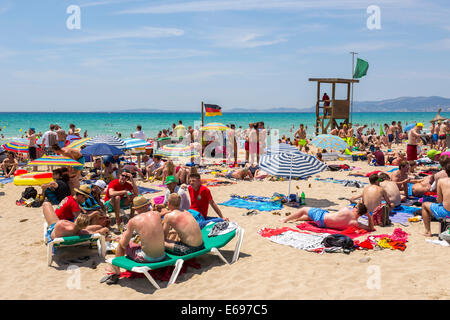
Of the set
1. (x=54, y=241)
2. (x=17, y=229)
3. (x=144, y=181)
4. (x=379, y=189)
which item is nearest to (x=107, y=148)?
(x=144, y=181)

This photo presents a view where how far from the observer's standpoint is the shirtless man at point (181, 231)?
15.0ft

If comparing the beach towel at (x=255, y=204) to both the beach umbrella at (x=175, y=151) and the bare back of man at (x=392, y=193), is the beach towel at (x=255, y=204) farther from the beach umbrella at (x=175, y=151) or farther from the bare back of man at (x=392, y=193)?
the beach umbrella at (x=175, y=151)

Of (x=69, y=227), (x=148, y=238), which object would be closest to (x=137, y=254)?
(x=148, y=238)

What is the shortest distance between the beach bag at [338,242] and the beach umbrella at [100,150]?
5.91 metres

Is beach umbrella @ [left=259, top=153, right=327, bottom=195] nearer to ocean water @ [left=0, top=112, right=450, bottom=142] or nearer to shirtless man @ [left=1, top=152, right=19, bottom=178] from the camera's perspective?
shirtless man @ [left=1, top=152, right=19, bottom=178]

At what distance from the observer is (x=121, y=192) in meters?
6.71

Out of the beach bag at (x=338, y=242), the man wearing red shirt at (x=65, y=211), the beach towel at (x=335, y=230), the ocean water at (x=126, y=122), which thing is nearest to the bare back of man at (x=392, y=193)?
the beach towel at (x=335, y=230)

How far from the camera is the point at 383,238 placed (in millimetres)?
5656

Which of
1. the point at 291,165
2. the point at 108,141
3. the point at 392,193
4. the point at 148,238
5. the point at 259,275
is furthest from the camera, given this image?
the point at 108,141

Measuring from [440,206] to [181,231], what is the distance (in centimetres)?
422

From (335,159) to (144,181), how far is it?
28.6ft

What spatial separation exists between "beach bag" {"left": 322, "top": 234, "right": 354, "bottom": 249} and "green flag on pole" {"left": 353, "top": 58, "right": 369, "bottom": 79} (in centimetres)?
1911

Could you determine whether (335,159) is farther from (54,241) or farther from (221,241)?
(54,241)

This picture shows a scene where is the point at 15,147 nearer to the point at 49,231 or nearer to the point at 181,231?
the point at 49,231
